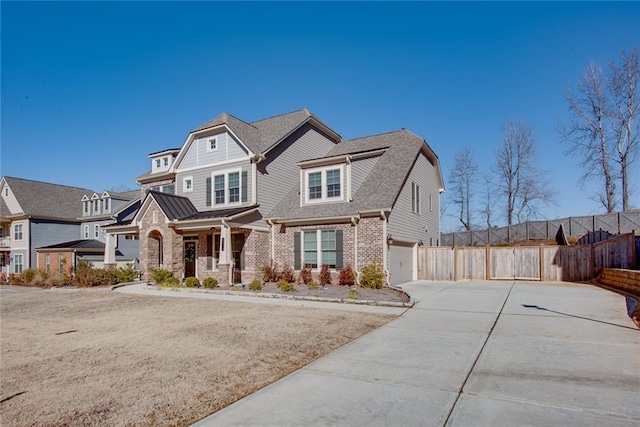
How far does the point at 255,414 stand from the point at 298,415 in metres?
0.46

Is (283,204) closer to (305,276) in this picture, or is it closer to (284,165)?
(284,165)

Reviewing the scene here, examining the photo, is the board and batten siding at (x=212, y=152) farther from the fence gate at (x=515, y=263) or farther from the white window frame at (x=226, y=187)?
the fence gate at (x=515, y=263)

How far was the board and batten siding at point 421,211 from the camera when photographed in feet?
57.8

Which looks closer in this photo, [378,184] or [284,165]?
[378,184]

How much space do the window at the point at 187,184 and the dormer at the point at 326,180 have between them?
7.10 meters

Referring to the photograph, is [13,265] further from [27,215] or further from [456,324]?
[456,324]

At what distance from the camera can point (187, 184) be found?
22.2m

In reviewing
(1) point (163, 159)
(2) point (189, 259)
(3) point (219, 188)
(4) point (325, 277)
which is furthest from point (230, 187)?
(1) point (163, 159)

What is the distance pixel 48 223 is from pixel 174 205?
1916 cm

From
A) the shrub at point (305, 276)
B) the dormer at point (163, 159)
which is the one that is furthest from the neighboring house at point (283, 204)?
the dormer at point (163, 159)

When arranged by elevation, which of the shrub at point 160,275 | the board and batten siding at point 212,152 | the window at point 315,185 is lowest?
the shrub at point 160,275

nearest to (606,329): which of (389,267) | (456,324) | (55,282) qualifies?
(456,324)

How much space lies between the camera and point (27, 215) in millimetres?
30594

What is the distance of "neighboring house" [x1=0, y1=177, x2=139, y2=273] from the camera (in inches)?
1167
